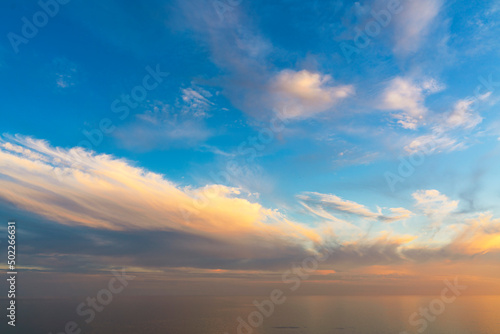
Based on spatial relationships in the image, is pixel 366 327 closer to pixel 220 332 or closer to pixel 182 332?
pixel 220 332

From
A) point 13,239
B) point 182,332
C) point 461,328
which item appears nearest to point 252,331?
point 182,332

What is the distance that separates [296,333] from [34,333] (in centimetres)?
10785

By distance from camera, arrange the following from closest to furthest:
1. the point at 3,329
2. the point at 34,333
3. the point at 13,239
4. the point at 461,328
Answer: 1. the point at 13,239
2. the point at 34,333
3. the point at 3,329
4. the point at 461,328

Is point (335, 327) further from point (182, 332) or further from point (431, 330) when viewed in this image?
point (182, 332)

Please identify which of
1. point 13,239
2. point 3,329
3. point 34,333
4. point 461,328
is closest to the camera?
point 13,239

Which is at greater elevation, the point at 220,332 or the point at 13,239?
the point at 13,239

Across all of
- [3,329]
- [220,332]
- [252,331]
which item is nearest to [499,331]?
[252,331]

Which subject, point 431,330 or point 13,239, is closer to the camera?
point 13,239

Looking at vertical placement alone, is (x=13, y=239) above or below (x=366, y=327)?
above

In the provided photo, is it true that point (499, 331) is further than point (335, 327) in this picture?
No

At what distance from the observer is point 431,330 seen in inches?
4897

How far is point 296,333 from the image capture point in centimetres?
12112

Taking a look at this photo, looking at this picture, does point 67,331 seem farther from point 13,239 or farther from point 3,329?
point 13,239

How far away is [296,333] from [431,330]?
5977cm
